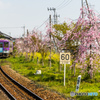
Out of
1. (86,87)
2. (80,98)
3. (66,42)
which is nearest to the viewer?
(80,98)

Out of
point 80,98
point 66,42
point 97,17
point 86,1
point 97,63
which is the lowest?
point 80,98

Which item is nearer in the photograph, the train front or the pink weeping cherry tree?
the pink weeping cherry tree

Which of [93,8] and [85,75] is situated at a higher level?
[93,8]

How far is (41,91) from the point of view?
420 inches

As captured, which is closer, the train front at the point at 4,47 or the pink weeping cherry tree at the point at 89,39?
the pink weeping cherry tree at the point at 89,39

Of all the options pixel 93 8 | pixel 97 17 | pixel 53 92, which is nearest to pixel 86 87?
pixel 53 92

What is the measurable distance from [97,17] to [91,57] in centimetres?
291

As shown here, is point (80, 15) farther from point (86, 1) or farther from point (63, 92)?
point (63, 92)

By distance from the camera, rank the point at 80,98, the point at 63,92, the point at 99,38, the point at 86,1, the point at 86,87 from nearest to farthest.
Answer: the point at 80,98 < the point at 63,92 < the point at 86,87 < the point at 99,38 < the point at 86,1

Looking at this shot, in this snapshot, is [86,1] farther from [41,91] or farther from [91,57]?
[41,91]

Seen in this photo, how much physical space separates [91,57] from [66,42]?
144 inches

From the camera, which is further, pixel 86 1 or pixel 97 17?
pixel 86 1

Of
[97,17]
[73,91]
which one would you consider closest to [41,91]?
[73,91]

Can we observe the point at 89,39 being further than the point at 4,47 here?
No
